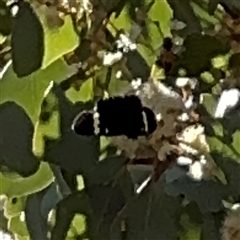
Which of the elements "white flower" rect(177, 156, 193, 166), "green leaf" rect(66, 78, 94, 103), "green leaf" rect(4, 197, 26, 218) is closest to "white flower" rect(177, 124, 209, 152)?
"white flower" rect(177, 156, 193, 166)

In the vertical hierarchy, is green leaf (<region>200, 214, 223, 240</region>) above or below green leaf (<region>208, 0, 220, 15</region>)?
below

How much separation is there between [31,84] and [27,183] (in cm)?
12

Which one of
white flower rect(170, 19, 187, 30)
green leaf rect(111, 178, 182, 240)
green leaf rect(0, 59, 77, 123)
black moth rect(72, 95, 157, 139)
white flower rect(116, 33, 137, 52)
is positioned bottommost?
green leaf rect(111, 178, 182, 240)

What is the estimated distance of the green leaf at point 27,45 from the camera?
0.81 metres

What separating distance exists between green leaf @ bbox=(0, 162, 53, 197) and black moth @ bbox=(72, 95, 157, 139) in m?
0.08

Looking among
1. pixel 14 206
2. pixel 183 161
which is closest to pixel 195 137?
pixel 183 161

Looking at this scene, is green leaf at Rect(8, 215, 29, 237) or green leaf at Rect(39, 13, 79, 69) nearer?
green leaf at Rect(39, 13, 79, 69)

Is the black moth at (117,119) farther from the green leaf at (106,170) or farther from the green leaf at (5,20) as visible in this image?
the green leaf at (5,20)

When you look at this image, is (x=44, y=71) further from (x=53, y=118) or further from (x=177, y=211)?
(x=177, y=211)

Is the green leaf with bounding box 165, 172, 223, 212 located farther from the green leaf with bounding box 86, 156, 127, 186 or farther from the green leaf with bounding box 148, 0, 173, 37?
the green leaf with bounding box 148, 0, 173, 37

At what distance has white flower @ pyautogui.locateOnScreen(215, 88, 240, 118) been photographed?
0.84 metres

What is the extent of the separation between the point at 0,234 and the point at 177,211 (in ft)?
0.79

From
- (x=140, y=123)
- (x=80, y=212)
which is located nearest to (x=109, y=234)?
(x=80, y=212)

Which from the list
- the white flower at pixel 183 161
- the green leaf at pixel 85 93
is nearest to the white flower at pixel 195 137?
the white flower at pixel 183 161
